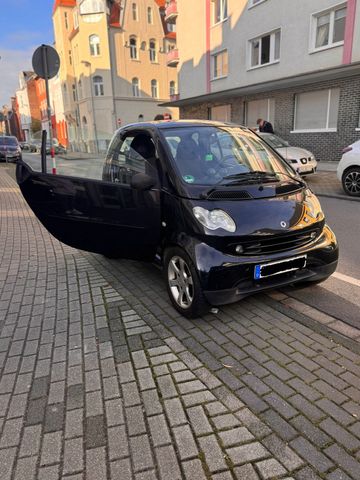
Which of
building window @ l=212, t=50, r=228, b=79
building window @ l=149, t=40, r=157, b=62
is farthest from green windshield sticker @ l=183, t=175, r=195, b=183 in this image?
building window @ l=149, t=40, r=157, b=62

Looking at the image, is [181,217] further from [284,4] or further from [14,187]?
[284,4]

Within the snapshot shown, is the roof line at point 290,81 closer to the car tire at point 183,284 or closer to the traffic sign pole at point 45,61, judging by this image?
the traffic sign pole at point 45,61

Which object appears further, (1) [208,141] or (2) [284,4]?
(2) [284,4]

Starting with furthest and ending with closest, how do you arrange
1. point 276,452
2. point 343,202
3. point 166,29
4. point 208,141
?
point 166,29 → point 343,202 → point 208,141 → point 276,452

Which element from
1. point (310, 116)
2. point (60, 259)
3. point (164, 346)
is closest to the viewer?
point (164, 346)

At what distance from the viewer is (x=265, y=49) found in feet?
62.2

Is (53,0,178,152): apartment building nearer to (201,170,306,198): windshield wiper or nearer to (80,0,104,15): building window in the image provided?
(80,0,104,15): building window

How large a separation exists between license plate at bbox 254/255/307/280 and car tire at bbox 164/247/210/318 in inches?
20.8

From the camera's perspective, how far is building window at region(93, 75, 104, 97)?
39750 millimetres

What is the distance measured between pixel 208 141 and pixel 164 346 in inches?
88.9

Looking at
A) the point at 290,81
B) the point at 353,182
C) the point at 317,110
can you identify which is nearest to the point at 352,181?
the point at 353,182

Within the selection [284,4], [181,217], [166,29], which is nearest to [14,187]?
[181,217]

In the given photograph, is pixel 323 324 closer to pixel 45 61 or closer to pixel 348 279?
pixel 348 279

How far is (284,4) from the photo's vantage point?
1711 centimetres
